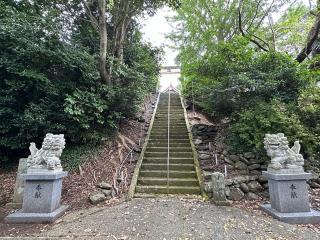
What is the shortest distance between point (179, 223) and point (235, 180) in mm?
2241

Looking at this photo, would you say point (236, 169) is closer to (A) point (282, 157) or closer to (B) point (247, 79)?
(A) point (282, 157)

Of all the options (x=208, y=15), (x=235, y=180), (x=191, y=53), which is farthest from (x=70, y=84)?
(x=208, y=15)

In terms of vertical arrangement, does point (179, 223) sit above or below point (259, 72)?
below

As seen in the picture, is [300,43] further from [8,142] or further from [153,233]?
[8,142]

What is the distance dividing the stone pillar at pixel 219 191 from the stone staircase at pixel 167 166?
657 millimetres

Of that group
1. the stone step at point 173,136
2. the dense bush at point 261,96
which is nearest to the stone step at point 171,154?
the stone step at point 173,136

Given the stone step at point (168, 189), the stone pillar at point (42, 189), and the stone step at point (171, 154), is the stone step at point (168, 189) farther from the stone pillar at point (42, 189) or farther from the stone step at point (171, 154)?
the stone pillar at point (42, 189)

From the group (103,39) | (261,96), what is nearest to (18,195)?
(103,39)

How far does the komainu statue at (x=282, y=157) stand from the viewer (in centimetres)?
465

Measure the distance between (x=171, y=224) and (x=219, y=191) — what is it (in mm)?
1632

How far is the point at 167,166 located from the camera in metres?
6.74

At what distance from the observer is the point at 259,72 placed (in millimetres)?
7055

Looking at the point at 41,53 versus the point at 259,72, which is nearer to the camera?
the point at 41,53

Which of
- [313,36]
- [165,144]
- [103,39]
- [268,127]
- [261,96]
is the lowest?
[165,144]
